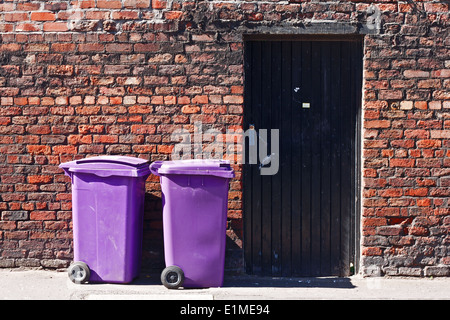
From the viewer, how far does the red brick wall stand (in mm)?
5535

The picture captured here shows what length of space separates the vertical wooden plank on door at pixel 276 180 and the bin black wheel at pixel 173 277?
114cm

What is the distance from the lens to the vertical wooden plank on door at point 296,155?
569 centimetres

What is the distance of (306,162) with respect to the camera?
5.74 metres

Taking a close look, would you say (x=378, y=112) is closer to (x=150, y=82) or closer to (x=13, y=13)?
(x=150, y=82)

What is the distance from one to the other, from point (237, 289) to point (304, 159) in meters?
1.46

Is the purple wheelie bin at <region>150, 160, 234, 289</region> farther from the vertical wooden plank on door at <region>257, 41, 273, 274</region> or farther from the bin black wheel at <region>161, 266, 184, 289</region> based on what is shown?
the vertical wooden plank on door at <region>257, 41, 273, 274</region>

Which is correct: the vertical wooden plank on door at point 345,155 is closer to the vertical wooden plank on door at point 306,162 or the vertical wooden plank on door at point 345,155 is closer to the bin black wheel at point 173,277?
the vertical wooden plank on door at point 306,162

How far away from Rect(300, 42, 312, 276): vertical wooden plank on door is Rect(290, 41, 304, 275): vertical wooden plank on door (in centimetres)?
3

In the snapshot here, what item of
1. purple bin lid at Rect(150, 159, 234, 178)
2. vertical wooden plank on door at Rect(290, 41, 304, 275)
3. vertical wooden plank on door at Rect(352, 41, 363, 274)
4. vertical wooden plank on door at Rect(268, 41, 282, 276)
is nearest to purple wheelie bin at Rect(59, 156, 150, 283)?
purple bin lid at Rect(150, 159, 234, 178)

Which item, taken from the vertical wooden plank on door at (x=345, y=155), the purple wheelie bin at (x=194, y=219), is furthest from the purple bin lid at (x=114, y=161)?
the vertical wooden plank on door at (x=345, y=155)

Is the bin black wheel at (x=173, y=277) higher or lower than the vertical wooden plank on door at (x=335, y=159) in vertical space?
lower

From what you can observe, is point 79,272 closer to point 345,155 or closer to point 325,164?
point 325,164

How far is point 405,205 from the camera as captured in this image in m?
5.58

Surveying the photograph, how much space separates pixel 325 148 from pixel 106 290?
A: 2481 mm
